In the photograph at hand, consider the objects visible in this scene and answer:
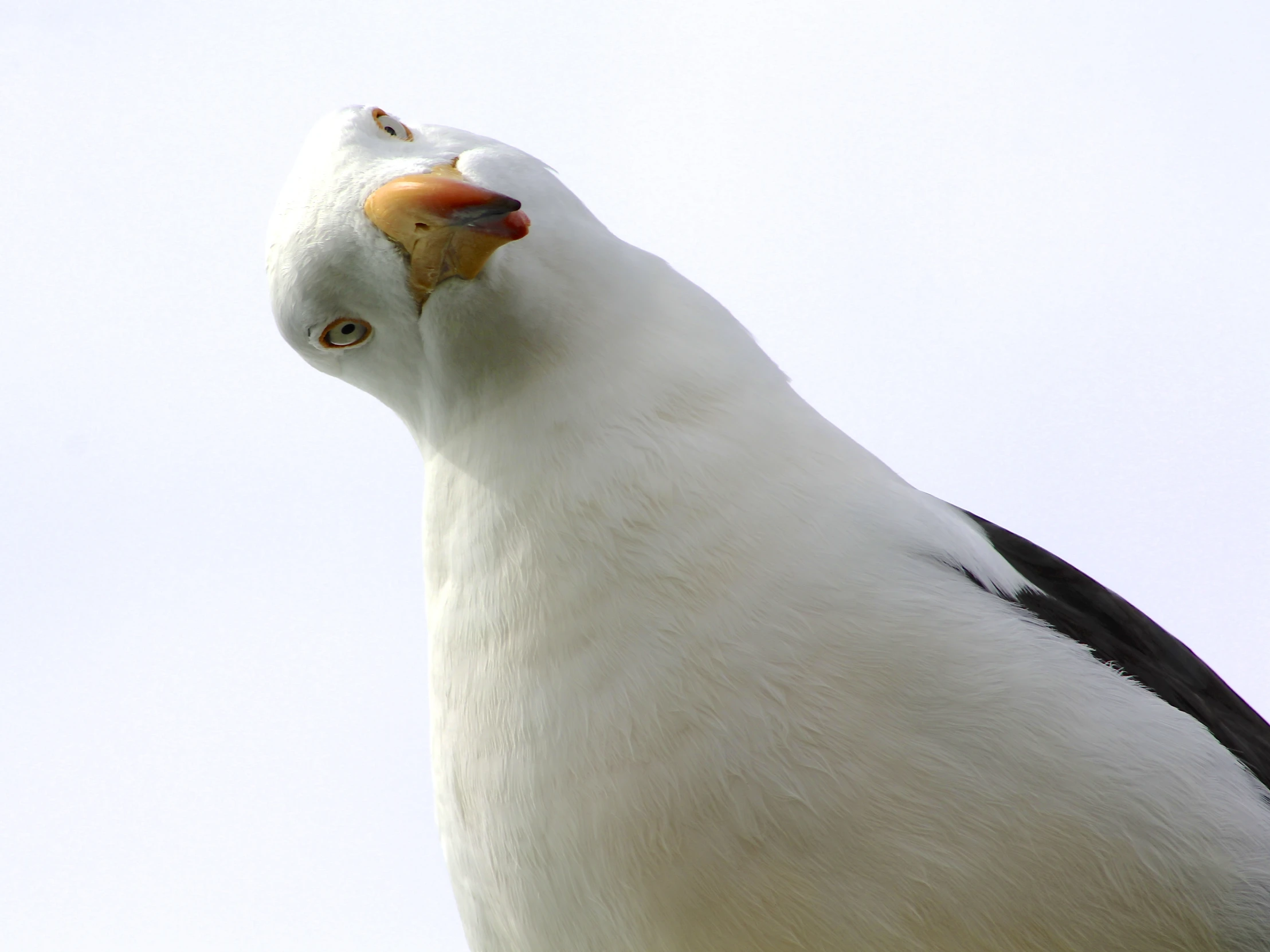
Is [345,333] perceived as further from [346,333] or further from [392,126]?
[392,126]

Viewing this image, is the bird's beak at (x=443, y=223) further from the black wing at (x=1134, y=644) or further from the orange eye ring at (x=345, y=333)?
the black wing at (x=1134, y=644)

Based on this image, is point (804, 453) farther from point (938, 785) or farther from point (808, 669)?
point (938, 785)

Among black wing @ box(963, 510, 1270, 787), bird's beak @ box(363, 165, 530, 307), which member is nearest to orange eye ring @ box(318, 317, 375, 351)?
bird's beak @ box(363, 165, 530, 307)

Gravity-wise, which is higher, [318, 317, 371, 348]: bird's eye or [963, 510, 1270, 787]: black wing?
[963, 510, 1270, 787]: black wing

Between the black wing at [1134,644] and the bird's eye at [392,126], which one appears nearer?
the black wing at [1134,644]

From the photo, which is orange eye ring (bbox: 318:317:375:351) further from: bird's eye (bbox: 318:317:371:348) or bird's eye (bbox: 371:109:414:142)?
bird's eye (bbox: 371:109:414:142)

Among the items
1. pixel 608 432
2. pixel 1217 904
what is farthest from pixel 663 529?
pixel 1217 904

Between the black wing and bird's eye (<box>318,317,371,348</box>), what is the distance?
858 millimetres

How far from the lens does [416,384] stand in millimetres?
1562

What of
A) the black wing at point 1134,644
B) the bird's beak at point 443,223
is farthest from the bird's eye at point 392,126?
the black wing at point 1134,644

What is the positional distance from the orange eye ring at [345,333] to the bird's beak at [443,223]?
114mm

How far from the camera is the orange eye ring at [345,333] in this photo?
152 cm

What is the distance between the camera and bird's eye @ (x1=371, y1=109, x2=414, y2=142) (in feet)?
5.46

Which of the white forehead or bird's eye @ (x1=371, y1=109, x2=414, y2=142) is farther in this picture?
bird's eye @ (x1=371, y1=109, x2=414, y2=142)
